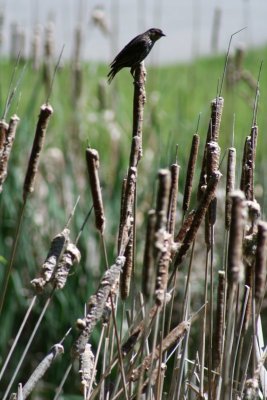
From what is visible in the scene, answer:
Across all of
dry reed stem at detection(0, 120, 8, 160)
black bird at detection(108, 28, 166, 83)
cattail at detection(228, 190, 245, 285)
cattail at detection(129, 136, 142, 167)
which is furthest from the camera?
black bird at detection(108, 28, 166, 83)

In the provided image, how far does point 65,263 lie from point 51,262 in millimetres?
22

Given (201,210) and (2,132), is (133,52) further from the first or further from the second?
(201,210)

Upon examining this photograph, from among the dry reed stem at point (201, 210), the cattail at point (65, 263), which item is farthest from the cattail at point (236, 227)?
the cattail at point (65, 263)

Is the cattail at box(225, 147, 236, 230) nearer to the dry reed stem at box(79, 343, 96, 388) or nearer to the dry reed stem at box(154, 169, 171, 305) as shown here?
the dry reed stem at box(154, 169, 171, 305)

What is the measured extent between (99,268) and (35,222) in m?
0.39

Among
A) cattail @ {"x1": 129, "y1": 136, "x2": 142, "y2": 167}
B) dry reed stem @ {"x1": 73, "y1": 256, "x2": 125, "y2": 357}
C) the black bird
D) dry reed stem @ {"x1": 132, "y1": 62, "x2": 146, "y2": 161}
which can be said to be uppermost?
the black bird

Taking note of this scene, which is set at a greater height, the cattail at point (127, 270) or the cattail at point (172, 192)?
the cattail at point (172, 192)

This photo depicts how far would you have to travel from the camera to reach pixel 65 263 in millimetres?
1194

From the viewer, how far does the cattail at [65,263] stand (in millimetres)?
1188

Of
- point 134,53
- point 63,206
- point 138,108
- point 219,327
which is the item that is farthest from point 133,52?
point 63,206

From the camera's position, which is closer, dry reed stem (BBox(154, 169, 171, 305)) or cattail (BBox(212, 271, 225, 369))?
dry reed stem (BBox(154, 169, 171, 305))

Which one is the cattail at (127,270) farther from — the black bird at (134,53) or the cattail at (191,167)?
the black bird at (134,53)

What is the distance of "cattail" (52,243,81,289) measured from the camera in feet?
3.90

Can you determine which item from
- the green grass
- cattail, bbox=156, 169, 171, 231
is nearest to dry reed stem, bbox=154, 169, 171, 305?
cattail, bbox=156, 169, 171, 231
